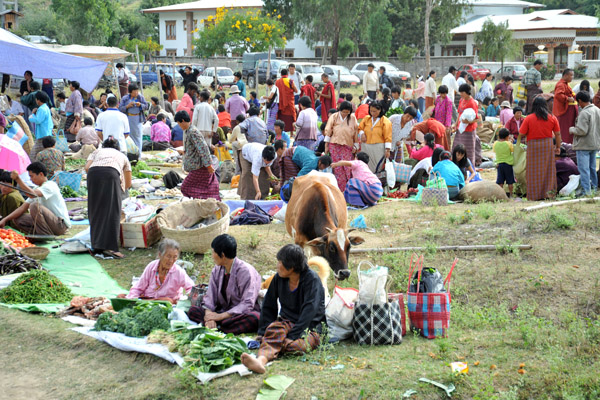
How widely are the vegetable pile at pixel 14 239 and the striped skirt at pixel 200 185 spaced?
2.28 m

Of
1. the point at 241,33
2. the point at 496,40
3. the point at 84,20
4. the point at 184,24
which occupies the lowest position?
the point at 496,40

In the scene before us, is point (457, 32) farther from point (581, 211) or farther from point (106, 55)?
point (581, 211)

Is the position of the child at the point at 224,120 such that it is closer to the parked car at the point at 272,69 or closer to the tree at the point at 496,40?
the parked car at the point at 272,69

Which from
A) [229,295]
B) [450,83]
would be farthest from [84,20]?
[229,295]

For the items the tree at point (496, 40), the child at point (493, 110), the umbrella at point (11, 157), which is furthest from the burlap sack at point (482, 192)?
the tree at point (496, 40)

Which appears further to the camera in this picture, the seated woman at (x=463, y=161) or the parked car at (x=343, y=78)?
the parked car at (x=343, y=78)

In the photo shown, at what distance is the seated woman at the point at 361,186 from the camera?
11.0 meters

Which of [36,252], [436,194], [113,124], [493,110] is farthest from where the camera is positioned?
[493,110]

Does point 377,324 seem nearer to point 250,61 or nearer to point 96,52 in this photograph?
point 96,52

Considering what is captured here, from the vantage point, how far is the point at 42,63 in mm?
14523

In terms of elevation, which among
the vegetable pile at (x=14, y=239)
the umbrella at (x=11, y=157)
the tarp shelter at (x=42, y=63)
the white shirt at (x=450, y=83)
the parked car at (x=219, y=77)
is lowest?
the vegetable pile at (x=14, y=239)

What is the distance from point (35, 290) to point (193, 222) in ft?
8.57

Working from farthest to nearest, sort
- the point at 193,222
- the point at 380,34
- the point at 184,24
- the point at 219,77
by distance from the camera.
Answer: the point at 184,24
the point at 380,34
the point at 219,77
the point at 193,222

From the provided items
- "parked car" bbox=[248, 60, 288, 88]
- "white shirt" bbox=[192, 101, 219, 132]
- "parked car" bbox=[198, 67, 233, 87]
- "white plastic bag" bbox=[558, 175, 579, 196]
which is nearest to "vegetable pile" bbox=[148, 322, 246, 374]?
"white plastic bag" bbox=[558, 175, 579, 196]
